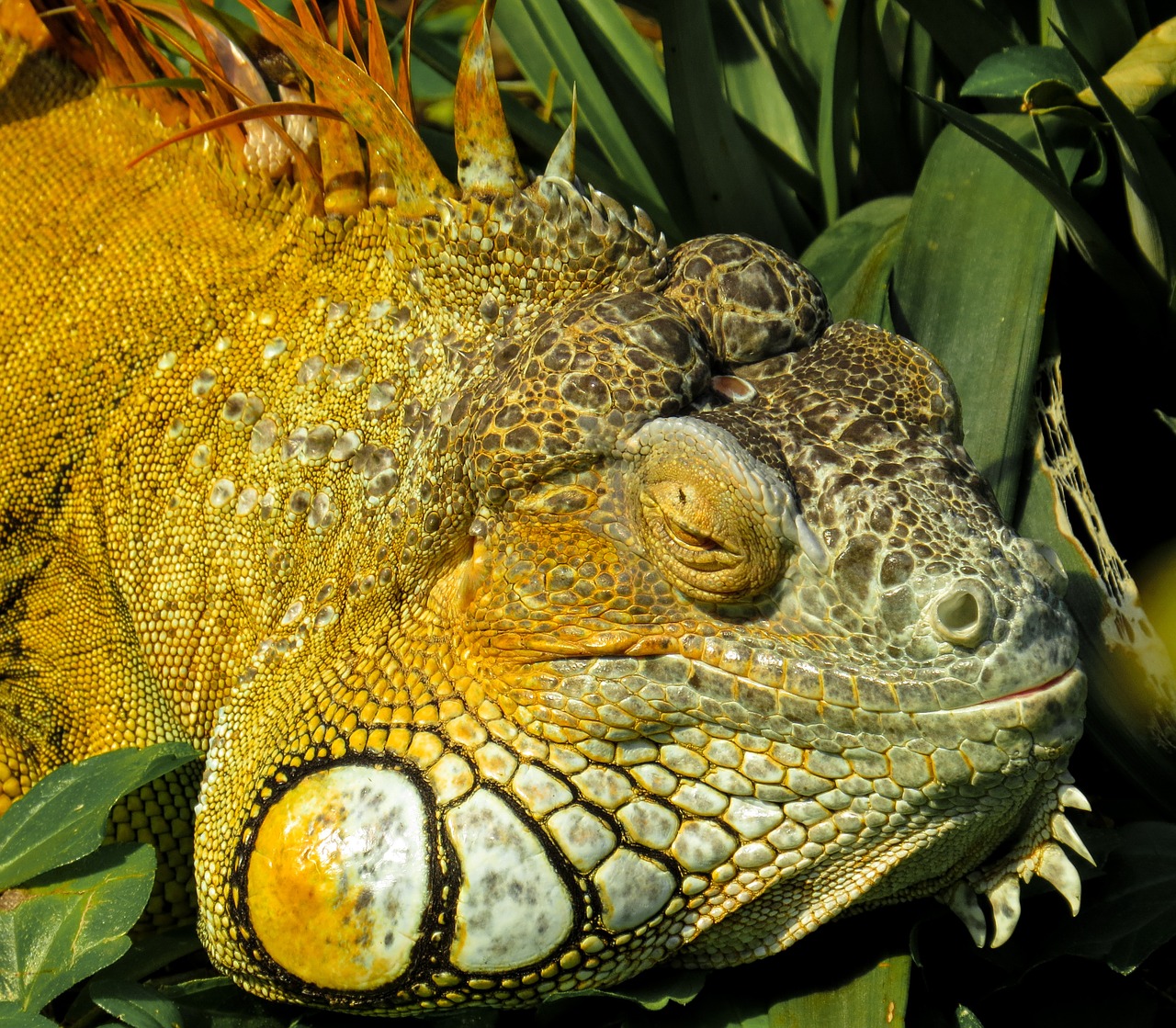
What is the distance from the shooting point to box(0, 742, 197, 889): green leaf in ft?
7.68

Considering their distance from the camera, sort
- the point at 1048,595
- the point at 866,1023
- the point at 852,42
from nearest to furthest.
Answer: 1. the point at 1048,595
2. the point at 866,1023
3. the point at 852,42

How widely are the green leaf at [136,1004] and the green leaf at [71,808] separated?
0.25 m

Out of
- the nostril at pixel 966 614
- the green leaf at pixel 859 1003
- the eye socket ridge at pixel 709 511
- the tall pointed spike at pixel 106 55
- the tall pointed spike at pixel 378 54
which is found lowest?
the green leaf at pixel 859 1003

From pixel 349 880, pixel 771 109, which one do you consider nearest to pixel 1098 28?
pixel 771 109

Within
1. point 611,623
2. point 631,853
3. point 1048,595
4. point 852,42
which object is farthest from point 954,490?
point 852,42

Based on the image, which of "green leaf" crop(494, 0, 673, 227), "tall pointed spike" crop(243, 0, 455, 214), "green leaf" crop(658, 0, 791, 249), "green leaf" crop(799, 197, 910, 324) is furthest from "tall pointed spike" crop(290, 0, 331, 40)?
"green leaf" crop(799, 197, 910, 324)

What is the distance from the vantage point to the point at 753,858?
204 cm

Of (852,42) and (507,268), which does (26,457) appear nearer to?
(507,268)

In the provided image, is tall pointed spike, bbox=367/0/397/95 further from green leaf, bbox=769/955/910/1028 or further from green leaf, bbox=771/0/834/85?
green leaf, bbox=769/955/910/1028

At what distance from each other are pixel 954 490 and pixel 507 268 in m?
0.90

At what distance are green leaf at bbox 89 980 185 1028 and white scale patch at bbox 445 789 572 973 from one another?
638mm

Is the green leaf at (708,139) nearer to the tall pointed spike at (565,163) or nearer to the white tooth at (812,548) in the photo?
the tall pointed spike at (565,163)

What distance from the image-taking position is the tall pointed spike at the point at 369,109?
2.36 m

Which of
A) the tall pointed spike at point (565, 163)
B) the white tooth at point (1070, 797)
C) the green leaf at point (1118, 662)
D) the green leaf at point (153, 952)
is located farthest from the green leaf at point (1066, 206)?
the green leaf at point (153, 952)
